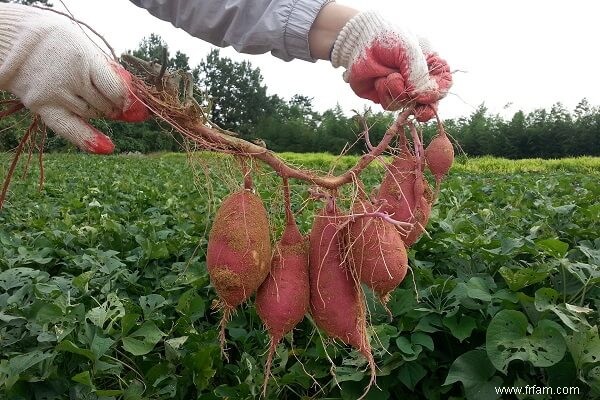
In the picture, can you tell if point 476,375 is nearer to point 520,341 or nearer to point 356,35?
point 520,341

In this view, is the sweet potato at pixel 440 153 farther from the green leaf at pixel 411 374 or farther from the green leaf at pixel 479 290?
the green leaf at pixel 411 374

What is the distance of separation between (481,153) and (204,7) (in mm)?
26843

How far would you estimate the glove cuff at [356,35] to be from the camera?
5.57 feet

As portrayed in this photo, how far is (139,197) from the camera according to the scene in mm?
5289

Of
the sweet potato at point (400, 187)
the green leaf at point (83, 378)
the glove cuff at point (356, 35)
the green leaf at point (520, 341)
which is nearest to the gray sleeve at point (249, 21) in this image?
the glove cuff at point (356, 35)

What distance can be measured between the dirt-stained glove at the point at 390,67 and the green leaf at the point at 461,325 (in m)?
0.73

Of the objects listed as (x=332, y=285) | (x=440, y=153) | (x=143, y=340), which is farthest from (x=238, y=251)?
(x=440, y=153)

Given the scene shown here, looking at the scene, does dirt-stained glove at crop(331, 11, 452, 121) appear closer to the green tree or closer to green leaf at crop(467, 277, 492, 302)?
green leaf at crop(467, 277, 492, 302)

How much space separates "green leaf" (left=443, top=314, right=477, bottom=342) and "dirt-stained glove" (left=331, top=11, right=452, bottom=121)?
0.73 meters

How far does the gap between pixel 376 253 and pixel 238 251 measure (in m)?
0.36

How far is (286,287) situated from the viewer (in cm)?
149

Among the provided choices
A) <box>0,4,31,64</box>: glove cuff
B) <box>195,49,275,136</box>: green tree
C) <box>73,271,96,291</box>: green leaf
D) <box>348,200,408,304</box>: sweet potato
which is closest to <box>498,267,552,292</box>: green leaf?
<box>348,200,408,304</box>: sweet potato

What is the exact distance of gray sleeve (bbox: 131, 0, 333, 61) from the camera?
1.90 m

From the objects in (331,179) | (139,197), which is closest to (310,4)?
(331,179)
